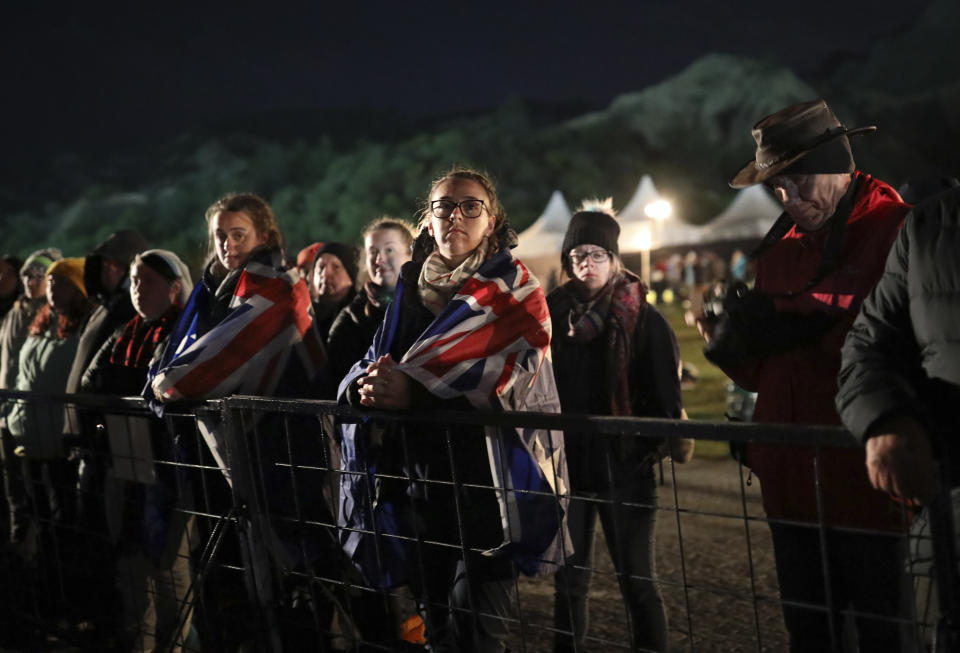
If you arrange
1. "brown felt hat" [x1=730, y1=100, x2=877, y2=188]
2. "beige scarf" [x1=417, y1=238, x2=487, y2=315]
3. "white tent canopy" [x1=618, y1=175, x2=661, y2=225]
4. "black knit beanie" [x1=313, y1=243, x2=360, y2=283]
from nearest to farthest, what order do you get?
"brown felt hat" [x1=730, y1=100, x2=877, y2=188] → "beige scarf" [x1=417, y1=238, x2=487, y2=315] → "black knit beanie" [x1=313, y1=243, x2=360, y2=283] → "white tent canopy" [x1=618, y1=175, x2=661, y2=225]

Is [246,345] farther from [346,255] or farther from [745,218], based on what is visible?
[745,218]

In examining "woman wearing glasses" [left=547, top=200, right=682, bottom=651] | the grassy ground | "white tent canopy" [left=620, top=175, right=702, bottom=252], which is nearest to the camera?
"woman wearing glasses" [left=547, top=200, right=682, bottom=651]

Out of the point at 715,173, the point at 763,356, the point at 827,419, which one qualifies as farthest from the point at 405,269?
the point at 715,173

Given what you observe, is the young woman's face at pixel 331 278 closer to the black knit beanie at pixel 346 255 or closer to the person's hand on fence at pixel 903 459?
the black knit beanie at pixel 346 255

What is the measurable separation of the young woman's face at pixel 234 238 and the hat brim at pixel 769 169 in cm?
215

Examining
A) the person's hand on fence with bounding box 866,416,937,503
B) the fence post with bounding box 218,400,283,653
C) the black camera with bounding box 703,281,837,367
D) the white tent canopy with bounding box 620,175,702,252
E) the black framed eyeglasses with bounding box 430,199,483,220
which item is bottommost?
the fence post with bounding box 218,400,283,653

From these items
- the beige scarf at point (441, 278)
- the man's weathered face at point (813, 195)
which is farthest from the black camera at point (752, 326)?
the beige scarf at point (441, 278)

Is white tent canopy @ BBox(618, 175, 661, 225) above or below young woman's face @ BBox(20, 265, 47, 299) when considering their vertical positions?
above

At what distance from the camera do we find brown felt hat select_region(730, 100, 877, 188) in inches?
111

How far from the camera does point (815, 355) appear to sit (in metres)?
2.76

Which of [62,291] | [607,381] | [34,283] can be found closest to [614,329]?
[607,381]

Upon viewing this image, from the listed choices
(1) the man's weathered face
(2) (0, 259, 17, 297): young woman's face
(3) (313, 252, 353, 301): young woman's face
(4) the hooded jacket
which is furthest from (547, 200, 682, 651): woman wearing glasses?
(2) (0, 259, 17, 297): young woman's face

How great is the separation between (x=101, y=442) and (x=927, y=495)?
3.76m

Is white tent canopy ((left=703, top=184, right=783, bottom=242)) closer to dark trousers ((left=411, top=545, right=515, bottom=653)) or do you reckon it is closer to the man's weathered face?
the man's weathered face
